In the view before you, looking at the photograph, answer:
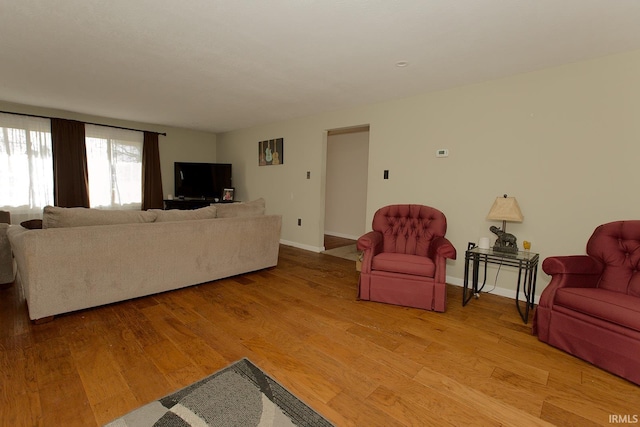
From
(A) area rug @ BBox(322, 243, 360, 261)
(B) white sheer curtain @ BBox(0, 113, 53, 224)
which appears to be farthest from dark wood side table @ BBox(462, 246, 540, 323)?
(B) white sheer curtain @ BBox(0, 113, 53, 224)

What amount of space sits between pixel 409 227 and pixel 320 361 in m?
1.85

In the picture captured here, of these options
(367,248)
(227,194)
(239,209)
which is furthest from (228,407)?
(227,194)

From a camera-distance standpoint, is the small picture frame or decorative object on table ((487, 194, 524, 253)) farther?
the small picture frame

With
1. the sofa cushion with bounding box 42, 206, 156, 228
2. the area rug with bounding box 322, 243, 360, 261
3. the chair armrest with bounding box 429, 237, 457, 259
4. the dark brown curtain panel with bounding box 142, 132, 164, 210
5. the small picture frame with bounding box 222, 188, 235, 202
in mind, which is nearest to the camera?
the sofa cushion with bounding box 42, 206, 156, 228

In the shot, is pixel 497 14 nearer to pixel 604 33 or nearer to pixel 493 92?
pixel 604 33

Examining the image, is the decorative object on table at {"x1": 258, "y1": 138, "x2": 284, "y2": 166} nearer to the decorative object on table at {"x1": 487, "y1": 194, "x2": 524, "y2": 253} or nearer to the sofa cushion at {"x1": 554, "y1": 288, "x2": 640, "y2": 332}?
the decorative object on table at {"x1": 487, "y1": 194, "x2": 524, "y2": 253}

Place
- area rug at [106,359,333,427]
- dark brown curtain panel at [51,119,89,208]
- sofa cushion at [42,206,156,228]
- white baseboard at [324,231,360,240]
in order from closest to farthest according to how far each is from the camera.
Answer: area rug at [106,359,333,427], sofa cushion at [42,206,156,228], dark brown curtain panel at [51,119,89,208], white baseboard at [324,231,360,240]

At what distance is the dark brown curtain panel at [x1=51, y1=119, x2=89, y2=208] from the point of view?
480 centimetres

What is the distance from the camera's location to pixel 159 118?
208 inches

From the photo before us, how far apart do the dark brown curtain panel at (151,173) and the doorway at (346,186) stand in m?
3.49

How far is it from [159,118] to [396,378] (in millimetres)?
5631

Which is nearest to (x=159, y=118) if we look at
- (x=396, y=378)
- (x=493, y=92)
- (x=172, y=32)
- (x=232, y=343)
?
(x=172, y=32)
